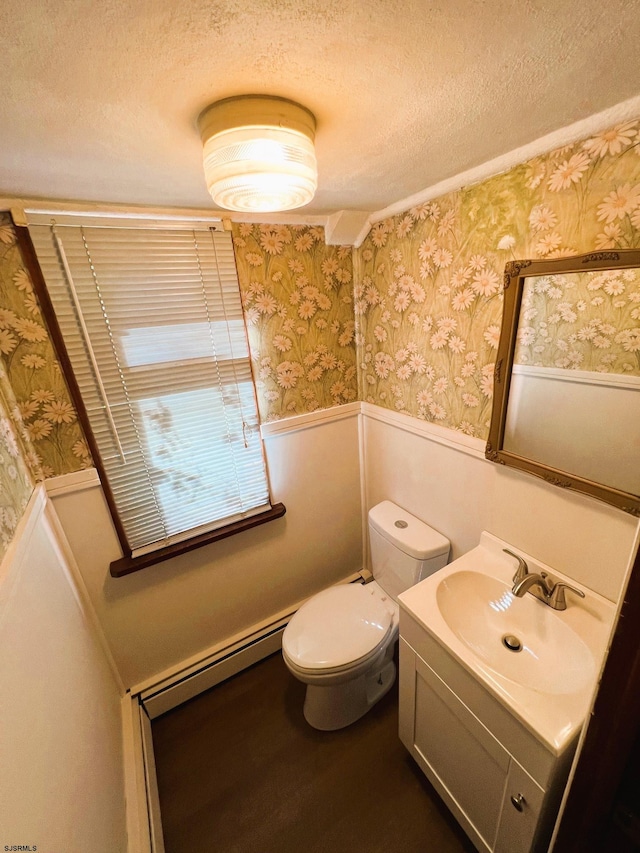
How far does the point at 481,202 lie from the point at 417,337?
48 centimetres

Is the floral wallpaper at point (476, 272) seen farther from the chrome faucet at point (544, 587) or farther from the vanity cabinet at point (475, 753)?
the vanity cabinet at point (475, 753)

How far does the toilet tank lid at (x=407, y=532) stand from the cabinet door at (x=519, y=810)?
2.25 feet

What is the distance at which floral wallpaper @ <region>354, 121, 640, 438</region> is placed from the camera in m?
0.83

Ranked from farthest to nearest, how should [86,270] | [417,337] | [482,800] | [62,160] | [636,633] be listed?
[417,337] → [86,270] → [482,800] → [62,160] → [636,633]

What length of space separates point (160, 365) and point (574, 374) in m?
1.36

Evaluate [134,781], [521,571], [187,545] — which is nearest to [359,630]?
[521,571]

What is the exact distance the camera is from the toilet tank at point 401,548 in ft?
4.86

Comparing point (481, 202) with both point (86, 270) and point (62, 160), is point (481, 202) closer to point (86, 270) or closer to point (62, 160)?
point (62, 160)

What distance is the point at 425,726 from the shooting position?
119cm

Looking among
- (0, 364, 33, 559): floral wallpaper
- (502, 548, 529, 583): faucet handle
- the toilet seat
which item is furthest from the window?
(502, 548, 529, 583): faucet handle

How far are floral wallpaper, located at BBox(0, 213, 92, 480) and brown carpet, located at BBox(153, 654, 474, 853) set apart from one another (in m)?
1.29

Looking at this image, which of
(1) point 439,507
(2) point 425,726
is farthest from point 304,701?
(1) point 439,507

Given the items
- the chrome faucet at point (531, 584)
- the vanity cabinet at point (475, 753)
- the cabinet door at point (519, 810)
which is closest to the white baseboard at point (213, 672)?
the vanity cabinet at point (475, 753)

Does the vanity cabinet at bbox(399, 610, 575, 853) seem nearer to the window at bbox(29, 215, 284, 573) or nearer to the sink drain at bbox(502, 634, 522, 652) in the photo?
the sink drain at bbox(502, 634, 522, 652)
